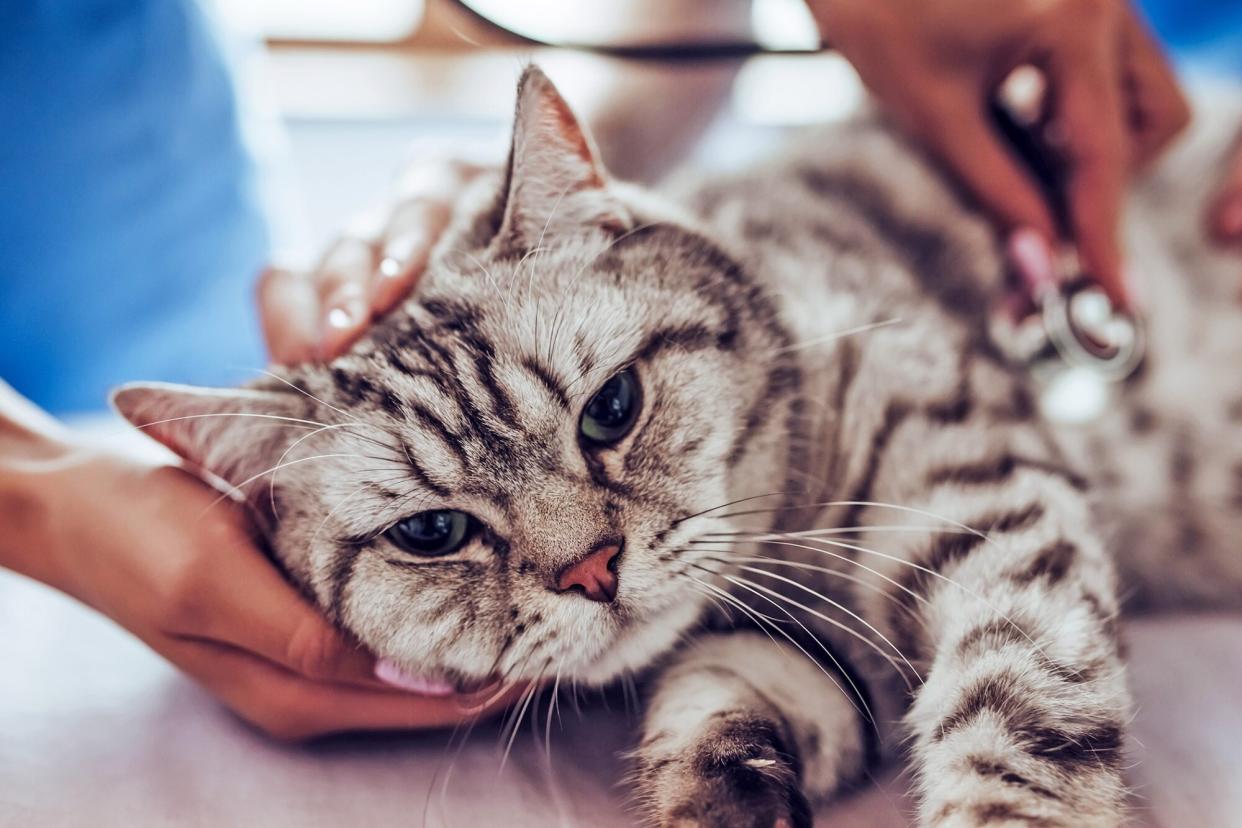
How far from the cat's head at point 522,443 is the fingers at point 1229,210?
36.9 inches

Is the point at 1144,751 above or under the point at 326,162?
under

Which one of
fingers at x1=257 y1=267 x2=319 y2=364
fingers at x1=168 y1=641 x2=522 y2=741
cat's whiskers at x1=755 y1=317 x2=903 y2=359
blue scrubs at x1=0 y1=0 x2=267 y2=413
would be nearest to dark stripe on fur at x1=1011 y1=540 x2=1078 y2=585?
cat's whiskers at x1=755 y1=317 x2=903 y2=359

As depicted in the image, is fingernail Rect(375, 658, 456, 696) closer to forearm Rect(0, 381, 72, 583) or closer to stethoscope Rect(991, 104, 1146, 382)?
forearm Rect(0, 381, 72, 583)

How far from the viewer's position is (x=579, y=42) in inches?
51.0

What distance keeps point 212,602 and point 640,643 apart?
0.40 m

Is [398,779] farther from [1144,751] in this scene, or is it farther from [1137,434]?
[1137,434]

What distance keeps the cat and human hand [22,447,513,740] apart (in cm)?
4

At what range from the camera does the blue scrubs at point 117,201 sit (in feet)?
4.32

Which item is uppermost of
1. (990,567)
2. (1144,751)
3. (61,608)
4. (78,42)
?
(78,42)

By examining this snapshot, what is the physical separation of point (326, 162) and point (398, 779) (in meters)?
2.00

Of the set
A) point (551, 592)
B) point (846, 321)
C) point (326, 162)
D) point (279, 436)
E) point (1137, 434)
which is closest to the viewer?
point (551, 592)

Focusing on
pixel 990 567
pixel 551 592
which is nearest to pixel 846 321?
pixel 990 567

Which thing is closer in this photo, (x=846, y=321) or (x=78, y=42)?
(x=846, y=321)

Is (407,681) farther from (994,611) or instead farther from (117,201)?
(117,201)
